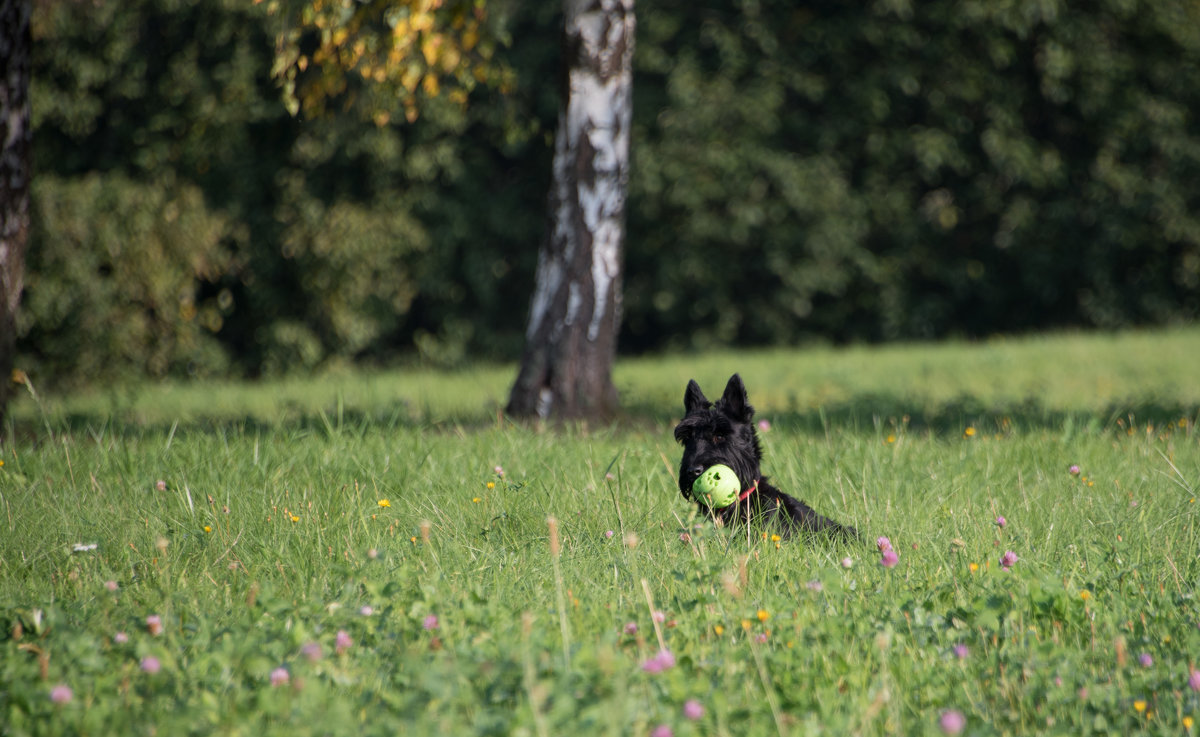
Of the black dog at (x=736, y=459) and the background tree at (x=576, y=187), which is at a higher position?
the background tree at (x=576, y=187)

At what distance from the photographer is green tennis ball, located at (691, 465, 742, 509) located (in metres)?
4.10

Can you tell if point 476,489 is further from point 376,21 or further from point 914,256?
point 914,256

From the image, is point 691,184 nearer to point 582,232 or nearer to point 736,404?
point 582,232

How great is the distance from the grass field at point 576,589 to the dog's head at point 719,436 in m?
0.33

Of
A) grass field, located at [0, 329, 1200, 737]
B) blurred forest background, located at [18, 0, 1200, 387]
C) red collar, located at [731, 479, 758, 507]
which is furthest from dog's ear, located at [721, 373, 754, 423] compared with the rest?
blurred forest background, located at [18, 0, 1200, 387]

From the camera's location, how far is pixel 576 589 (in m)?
3.63

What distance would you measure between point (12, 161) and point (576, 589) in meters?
5.19

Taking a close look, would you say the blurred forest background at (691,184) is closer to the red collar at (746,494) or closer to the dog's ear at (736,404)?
the dog's ear at (736,404)

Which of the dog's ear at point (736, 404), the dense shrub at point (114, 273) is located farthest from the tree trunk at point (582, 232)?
the dense shrub at point (114, 273)

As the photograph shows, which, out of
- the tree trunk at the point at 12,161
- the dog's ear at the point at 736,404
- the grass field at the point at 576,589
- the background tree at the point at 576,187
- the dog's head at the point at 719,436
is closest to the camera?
the grass field at the point at 576,589

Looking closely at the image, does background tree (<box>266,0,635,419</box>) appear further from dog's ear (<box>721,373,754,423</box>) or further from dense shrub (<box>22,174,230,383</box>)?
dense shrub (<box>22,174,230,383</box>)

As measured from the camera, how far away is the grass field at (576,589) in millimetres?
2701

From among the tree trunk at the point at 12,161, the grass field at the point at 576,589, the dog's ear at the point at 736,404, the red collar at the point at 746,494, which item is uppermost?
the tree trunk at the point at 12,161

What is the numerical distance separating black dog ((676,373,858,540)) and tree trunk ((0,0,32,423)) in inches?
188
